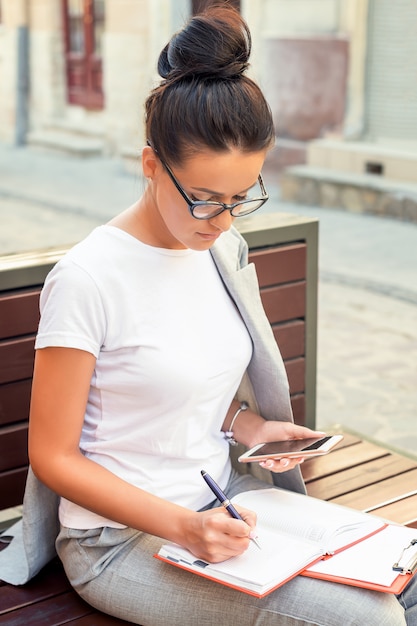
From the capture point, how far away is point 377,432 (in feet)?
14.8

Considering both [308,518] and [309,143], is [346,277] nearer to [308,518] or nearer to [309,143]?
[309,143]

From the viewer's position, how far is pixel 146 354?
2041 mm

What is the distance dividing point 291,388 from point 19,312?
1066 millimetres

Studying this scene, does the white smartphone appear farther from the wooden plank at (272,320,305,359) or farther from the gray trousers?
the wooden plank at (272,320,305,359)

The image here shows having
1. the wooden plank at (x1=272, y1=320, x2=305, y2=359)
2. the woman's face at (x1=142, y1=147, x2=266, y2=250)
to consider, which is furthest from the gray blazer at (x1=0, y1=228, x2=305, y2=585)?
the wooden plank at (x1=272, y1=320, x2=305, y2=359)

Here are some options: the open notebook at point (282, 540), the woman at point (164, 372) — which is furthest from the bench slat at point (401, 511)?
the woman at point (164, 372)

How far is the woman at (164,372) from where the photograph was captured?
192 cm

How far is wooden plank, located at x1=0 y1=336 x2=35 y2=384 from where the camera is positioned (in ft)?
8.49

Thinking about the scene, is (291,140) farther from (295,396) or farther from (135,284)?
(135,284)

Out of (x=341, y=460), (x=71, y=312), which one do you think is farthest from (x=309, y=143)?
(x=71, y=312)

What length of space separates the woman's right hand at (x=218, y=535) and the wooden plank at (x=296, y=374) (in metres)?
1.39

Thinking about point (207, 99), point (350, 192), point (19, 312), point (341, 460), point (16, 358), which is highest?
point (207, 99)

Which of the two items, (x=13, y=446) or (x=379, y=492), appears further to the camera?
(x=379, y=492)

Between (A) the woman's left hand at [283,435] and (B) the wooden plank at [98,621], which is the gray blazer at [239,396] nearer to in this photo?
(A) the woman's left hand at [283,435]
